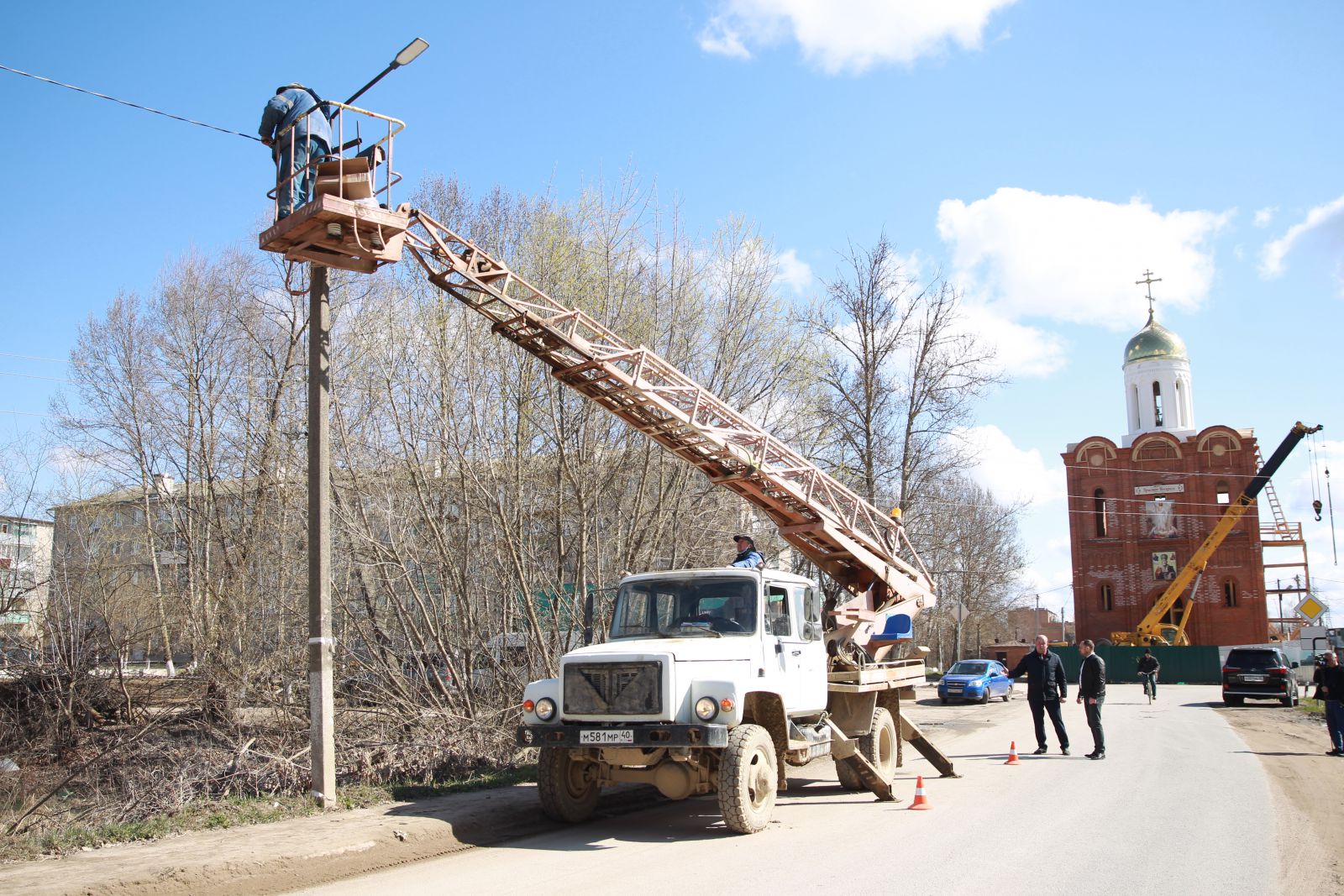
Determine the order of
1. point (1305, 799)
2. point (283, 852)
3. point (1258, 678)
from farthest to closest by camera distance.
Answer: point (1258, 678)
point (1305, 799)
point (283, 852)

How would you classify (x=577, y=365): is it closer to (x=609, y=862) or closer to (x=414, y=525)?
(x=609, y=862)

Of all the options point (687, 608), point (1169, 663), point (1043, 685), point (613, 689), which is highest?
point (687, 608)

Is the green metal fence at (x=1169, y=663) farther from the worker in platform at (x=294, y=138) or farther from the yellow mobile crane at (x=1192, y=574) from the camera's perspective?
the worker in platform at (x=294, y=138)

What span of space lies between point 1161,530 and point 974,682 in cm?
2529

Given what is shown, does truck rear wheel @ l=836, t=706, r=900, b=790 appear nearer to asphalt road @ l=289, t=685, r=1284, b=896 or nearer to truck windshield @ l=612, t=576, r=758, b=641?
asphalt road @ l=289, t=685, r=1284, b=896

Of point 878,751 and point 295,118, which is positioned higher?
point 295,118

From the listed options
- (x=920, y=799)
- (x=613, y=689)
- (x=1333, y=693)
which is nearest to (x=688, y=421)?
(x=613, y=689)

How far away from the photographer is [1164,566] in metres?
50.1

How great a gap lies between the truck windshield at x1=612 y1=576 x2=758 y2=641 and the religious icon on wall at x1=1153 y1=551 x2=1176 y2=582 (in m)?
46.8

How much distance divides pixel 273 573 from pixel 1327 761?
18363 millimetres

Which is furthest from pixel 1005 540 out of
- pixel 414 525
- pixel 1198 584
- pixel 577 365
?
pixel 577 365

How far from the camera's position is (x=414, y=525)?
Result: 651 inches

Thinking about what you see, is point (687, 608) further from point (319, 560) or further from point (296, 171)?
point (296, 171)

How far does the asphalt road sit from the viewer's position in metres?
7.20
